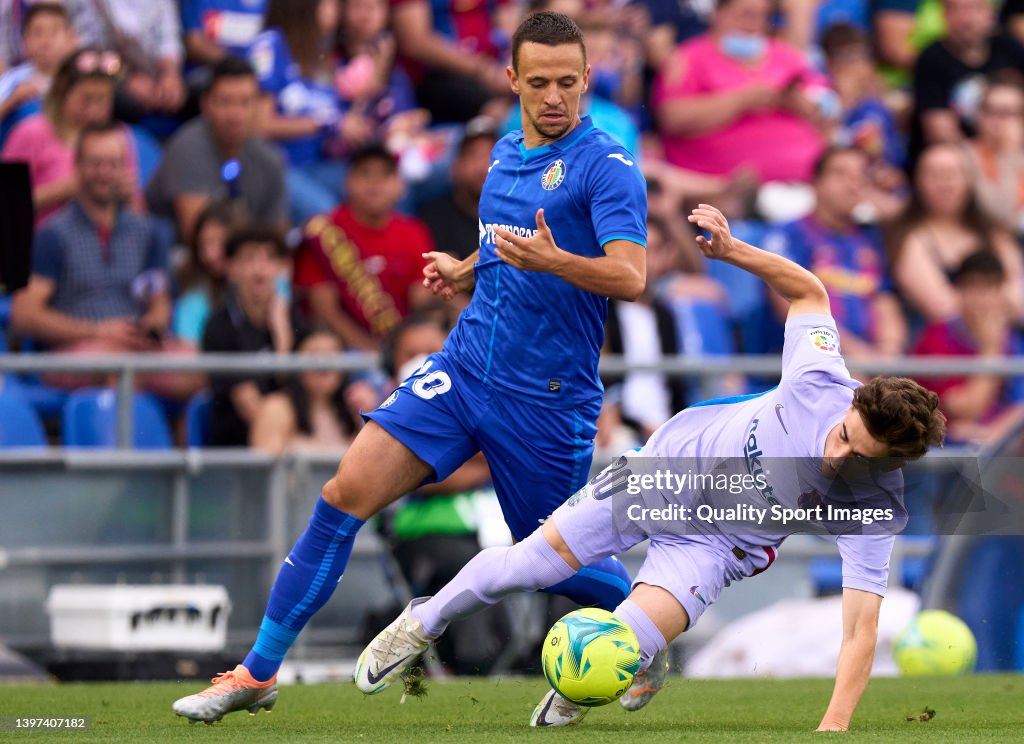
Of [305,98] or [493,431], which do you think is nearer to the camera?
[493,431]

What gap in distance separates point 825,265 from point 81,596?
5983 millimetres

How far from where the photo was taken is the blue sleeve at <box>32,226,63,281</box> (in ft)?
32.7

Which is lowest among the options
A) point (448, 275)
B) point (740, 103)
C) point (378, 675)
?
point (378, 675)

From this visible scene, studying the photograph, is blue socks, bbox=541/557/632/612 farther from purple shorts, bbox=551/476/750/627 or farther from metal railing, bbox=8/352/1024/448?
metal railing, bbox=8/352/1024/448

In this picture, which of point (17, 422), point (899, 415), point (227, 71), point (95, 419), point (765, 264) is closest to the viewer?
point (899, 415)

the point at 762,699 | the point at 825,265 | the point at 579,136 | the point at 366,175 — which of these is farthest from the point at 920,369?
the point at 579,136

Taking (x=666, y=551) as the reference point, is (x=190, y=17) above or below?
above

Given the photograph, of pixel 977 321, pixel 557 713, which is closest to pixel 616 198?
pixel 557 713

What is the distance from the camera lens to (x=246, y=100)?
1082cm

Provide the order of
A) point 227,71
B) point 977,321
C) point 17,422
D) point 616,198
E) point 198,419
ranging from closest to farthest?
point 616,198, point 17,422, point 198,419, point 227,71, point 977,321

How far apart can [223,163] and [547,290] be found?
533cm

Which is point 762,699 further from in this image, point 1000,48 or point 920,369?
point 1000,48

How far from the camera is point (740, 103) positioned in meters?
12.5

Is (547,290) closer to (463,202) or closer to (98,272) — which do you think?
(98,272)
